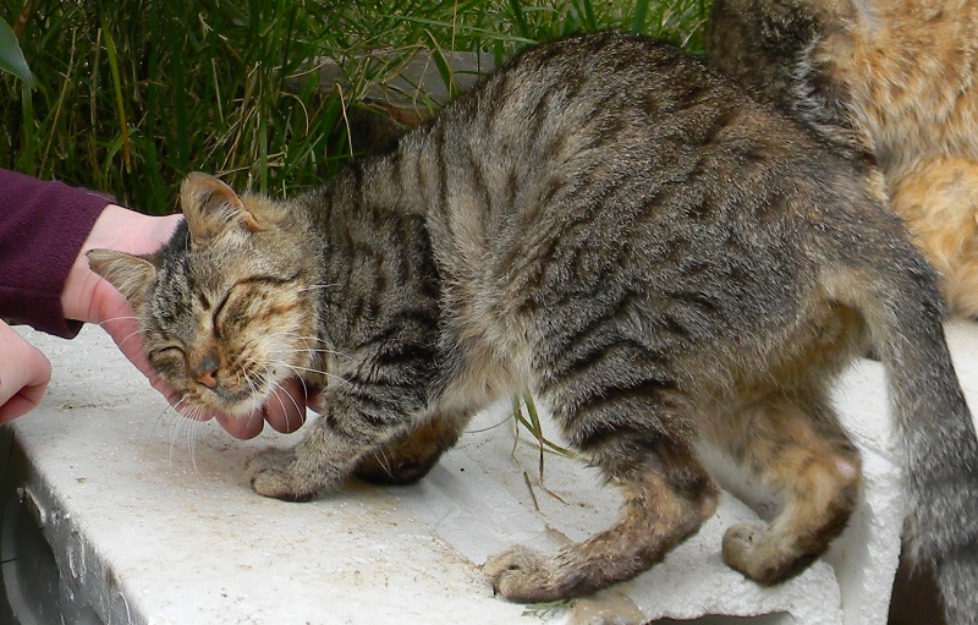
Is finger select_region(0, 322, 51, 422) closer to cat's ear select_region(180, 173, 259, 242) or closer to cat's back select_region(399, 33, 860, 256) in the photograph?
cat's ear select_region(180, 173, 259, 242)

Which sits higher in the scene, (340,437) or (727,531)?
(340,437)

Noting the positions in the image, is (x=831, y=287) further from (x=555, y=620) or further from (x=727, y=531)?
(x=555, y=620)

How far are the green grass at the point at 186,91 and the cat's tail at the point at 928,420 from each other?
1.63 meters

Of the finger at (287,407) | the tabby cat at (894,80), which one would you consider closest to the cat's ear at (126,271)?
the finger at (287,407)

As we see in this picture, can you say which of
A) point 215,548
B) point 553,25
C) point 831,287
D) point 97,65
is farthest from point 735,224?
point 97,65

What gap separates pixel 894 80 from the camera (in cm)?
309

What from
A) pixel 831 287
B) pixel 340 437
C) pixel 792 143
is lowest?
pixel 340 437

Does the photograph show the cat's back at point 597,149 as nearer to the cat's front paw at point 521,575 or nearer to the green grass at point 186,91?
the cat's front paw at point 521,575

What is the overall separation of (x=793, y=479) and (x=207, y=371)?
125cm

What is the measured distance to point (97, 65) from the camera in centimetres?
339

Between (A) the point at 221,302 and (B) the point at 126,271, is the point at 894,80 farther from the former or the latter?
(B) the point at 126,271

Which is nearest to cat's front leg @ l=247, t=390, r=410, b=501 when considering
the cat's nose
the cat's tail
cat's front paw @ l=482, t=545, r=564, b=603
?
the cat's nose

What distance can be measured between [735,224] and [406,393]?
791 mm

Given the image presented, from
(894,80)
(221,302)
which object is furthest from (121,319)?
(894,80)
